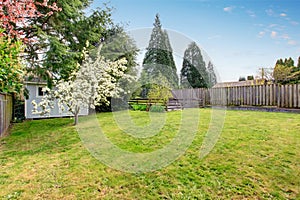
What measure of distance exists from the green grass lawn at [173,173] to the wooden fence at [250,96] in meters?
6.55

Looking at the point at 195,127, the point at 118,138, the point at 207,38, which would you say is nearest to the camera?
the point at 118,138

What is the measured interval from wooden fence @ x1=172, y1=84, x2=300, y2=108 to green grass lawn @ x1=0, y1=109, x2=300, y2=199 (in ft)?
21.5

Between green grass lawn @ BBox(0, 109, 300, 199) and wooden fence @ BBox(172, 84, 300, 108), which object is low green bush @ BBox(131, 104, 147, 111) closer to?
wooden fence @ BBox(172, 84, 300, 108)

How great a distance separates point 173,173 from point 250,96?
1130cm

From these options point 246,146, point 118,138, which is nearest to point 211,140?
point 246,146

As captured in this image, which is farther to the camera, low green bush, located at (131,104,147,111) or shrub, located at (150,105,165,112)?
low green bush, located at (131,104,147,111)

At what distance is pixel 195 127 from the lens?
6961 millimetres

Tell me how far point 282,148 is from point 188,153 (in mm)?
2164

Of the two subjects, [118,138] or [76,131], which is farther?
[76,131]

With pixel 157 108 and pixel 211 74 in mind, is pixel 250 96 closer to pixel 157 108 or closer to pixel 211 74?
pixel 157 108

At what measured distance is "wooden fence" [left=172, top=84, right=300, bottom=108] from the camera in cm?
1092

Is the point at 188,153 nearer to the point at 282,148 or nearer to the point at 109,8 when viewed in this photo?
the point at 282,148

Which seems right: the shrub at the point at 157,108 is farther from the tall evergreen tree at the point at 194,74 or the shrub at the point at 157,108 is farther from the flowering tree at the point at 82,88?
the tall evergreen tree at the point at 194,74

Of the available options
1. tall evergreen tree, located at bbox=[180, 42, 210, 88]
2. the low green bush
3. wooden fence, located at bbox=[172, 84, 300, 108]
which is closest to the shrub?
the low green bush
